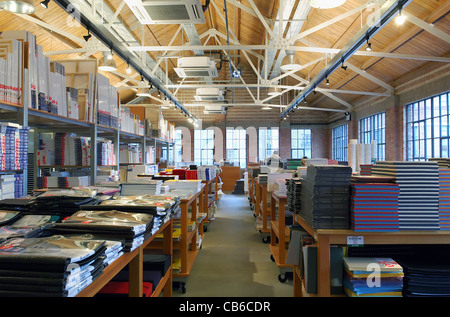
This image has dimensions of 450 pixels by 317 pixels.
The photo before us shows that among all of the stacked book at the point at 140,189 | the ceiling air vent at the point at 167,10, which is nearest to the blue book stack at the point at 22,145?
the stacked book at the point at 140,189

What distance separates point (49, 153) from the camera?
4.25 meters

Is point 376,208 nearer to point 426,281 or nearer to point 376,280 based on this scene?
point 376,280

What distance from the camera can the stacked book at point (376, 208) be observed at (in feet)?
6.73

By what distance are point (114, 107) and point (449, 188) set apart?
460 centimetres

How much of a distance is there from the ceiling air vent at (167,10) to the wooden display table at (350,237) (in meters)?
2.81

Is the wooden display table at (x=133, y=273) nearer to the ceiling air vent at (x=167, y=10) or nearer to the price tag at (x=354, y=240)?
the price tag at (x=354, y=240)

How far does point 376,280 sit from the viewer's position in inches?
78.4

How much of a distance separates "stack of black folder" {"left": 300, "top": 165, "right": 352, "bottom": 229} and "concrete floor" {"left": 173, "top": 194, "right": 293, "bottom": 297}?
1.60 metres

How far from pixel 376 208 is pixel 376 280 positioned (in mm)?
469

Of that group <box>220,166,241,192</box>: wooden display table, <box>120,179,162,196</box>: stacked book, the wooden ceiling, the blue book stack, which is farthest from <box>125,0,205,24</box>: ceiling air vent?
<box>220,166,241,192</box>: wooden display table

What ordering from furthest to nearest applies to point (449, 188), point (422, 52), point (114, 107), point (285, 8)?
1. point (422, 52)
2. point (285, 8)
3. point (114, 107)
4. point (449, 188)

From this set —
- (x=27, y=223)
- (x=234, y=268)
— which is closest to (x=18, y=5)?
(x=27, y=223)
